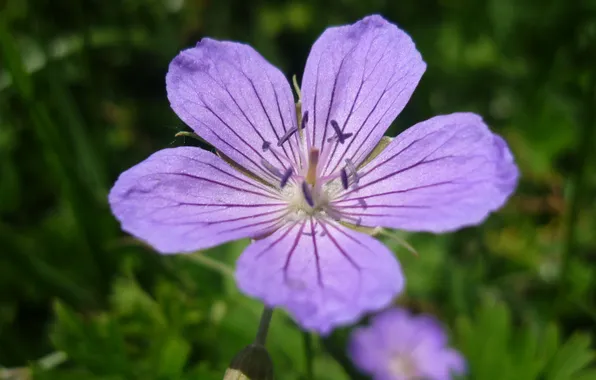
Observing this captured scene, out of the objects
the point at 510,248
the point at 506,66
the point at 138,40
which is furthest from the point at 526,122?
the point at 138,40

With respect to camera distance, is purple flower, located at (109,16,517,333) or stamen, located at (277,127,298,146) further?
stamen, located at (277,127,298,146)

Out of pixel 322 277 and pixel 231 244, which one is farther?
pixel 231 244

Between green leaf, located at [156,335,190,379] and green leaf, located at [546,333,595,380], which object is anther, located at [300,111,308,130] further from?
green leaf, located at [546,333,595,380]

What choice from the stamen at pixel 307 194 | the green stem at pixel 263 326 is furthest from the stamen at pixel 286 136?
the green stem at pixel 263 326

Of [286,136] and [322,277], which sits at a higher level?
[286,136]

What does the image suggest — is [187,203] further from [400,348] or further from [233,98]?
[400,348]

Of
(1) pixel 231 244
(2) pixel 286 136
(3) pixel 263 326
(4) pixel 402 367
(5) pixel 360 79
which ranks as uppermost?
(5) pixel 360 79

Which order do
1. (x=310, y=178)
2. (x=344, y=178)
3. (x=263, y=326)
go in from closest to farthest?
(x=263, y=326), (x=344, y=178), (x=310, y=178)

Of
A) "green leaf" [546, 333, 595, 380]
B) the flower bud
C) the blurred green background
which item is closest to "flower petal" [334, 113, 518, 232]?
the flower bud

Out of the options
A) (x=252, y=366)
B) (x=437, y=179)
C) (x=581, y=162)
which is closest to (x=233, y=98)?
(x=437, y=179)
